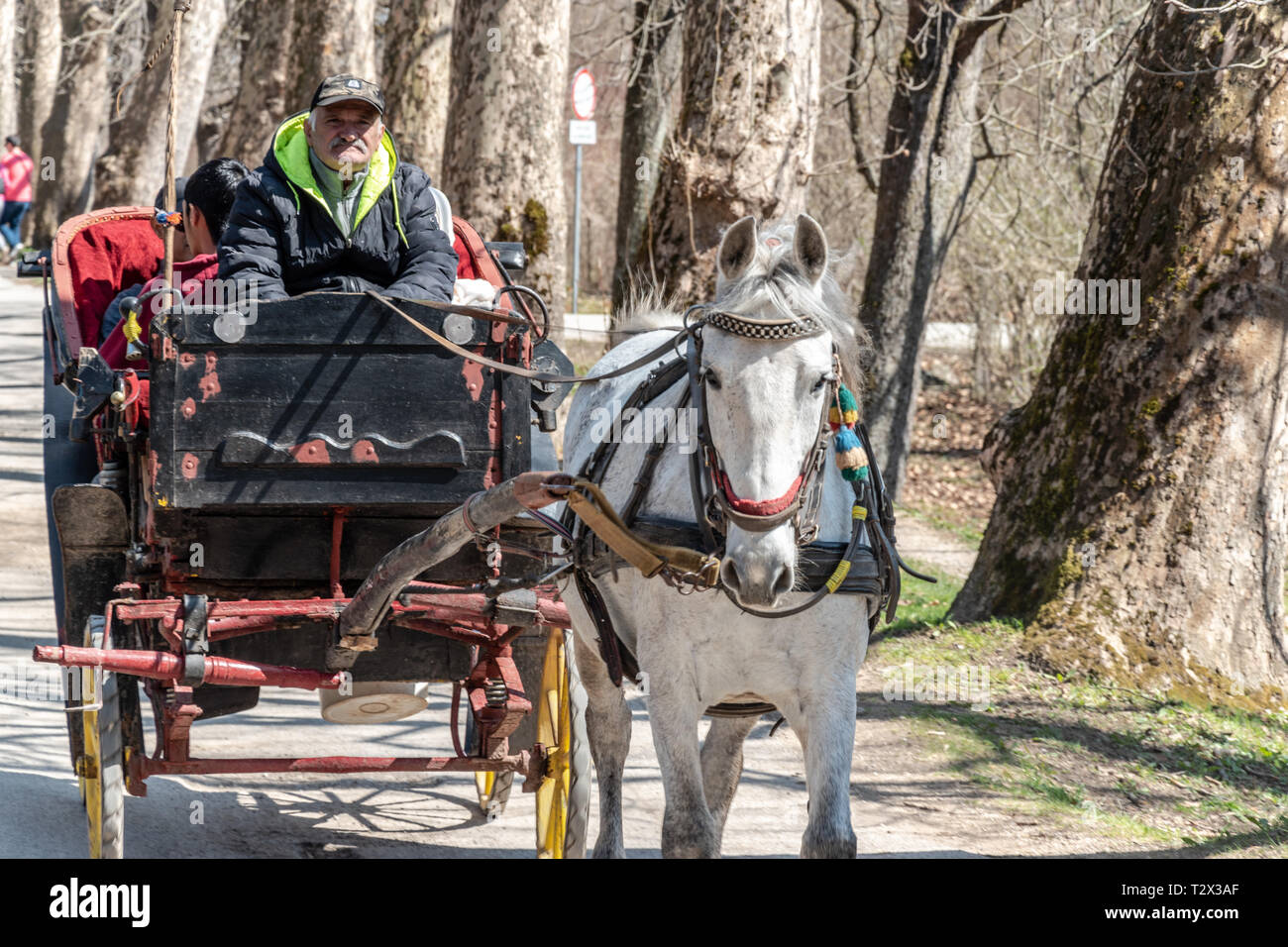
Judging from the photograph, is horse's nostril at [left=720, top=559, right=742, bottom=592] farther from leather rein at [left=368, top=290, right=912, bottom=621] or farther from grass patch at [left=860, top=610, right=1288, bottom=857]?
grass patch at [left=860, top=610, right=1288, bottom=857]

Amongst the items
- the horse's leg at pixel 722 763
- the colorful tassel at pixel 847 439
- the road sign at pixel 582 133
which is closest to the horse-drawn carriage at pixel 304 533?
the horse's leg at pixel 722 763

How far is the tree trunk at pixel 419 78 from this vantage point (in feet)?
41.3

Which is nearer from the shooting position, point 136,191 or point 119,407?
point 119,407

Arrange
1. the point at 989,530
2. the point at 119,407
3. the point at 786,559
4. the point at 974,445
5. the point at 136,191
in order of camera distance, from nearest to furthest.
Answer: the point at 786,559
the point at 119,407
the point at 989,530
the point at 974,445
the point at 136,191

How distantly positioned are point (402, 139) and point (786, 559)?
401 inches

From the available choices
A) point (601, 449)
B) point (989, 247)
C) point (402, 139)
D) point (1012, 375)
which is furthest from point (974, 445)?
point (601, 449)

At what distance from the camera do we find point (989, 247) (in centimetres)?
1712

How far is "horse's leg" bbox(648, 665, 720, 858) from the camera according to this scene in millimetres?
3717

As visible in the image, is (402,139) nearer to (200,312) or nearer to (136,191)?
(136,191)

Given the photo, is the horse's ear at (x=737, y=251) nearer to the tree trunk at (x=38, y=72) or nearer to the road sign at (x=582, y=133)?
the road sign at (x=582, y=133)

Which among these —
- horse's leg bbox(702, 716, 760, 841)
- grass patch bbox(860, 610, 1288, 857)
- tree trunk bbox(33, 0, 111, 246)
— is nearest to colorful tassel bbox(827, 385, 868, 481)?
horse's leg bbox(702, 716, 760, 841)

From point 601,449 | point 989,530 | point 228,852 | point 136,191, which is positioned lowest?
point 228,852

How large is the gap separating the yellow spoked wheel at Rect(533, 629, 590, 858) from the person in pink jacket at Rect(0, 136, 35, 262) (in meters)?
19.8

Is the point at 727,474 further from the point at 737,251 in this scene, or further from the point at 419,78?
the point at 419,78
